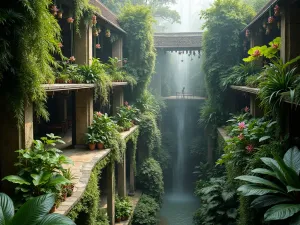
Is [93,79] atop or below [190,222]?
atop

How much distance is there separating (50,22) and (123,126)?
7854 mm

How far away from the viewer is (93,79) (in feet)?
32.2

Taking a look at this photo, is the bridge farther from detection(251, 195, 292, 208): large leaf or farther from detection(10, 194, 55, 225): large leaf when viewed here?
detection(10, 194, 55, 225): large leaf

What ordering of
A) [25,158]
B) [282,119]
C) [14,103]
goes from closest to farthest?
[14,103] < [25,158] < [282,119]

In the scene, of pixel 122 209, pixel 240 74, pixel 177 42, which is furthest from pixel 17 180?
pixel 177 42

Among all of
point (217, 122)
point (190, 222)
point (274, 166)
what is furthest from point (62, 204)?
point (217, 122)

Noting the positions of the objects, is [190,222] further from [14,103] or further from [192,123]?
[14,103]

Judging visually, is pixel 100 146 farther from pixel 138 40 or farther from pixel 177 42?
pixel 177 42

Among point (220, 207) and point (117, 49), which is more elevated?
point (117, 49)

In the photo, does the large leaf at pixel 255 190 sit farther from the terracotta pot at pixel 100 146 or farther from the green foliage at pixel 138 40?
the green foliage at pixel 138 40

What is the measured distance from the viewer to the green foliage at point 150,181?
1537 cm

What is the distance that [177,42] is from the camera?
20.9 m

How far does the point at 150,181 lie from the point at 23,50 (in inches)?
443

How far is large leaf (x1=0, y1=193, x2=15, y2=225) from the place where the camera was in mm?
4254
